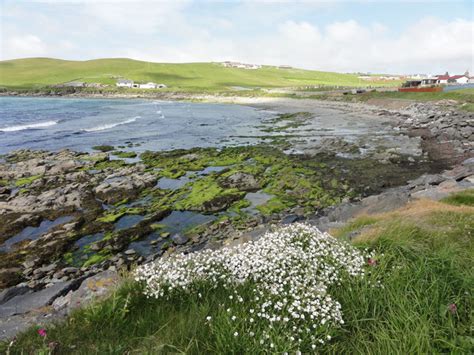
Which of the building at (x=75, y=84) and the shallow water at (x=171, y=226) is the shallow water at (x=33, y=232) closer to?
the shallow water at (x=171, y=226)

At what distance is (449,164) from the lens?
2314 cm

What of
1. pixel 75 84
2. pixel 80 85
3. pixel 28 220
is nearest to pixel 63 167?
pixel 28 220

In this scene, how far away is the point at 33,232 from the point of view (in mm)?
14094

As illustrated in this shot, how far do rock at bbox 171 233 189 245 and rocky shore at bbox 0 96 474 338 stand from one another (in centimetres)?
6

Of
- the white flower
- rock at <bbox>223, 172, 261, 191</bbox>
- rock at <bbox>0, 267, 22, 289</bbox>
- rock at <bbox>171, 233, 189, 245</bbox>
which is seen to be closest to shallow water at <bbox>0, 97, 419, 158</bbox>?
rock at <bbox>223, 172, 261, 191</bbox>

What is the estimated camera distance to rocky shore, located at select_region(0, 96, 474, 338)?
36.5ft

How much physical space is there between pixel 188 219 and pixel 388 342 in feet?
42.6

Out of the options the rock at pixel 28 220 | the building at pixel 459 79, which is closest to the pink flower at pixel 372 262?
the rock at pixel 28 220

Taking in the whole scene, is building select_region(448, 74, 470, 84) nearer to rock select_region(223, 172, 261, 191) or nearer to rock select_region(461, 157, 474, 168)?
rock select_region(461, 157, 474, 168)

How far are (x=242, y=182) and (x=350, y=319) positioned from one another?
1637cm

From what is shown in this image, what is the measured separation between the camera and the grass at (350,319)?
4098 mm

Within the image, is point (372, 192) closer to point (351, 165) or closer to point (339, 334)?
point (351, 165)

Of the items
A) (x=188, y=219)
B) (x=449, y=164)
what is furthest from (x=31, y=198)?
(x=449, y=164)

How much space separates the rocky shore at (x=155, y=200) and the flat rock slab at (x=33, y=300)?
54 mm
